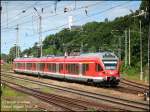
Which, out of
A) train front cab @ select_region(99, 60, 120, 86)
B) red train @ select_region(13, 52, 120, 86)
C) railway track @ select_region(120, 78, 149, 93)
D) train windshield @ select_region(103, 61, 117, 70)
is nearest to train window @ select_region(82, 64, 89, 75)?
red train @ select_region(13, 52, 120, 86)

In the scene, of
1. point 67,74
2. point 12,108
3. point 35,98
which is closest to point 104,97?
point 35,98

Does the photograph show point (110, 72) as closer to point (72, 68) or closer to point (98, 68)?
point (98, 68)

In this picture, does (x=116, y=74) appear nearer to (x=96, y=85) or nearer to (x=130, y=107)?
(x=96, y=85)

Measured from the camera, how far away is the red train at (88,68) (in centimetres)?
4234

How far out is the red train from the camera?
42344 mm

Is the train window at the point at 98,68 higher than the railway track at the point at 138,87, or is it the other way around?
the train window at the point at 98,68

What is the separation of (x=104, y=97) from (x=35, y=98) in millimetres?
4584

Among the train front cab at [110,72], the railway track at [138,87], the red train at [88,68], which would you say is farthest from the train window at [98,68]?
the railway track at [138,87]

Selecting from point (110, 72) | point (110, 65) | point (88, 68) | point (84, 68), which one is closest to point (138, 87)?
point (110, 72)

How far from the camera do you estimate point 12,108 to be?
25.5 metres

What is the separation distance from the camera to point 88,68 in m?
44.3

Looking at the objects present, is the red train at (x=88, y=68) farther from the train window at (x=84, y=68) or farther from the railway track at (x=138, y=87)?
the railway track at (x=138, y=87)

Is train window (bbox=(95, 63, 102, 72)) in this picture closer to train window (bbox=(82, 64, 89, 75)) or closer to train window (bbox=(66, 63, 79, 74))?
train window (bbox=(82, 64, 89, 75))

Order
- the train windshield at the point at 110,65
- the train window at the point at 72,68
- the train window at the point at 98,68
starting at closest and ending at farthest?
the train windshield at the point at 110,65 → the train window at the point at 98,68 → the train window at the point at 72,68
